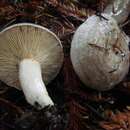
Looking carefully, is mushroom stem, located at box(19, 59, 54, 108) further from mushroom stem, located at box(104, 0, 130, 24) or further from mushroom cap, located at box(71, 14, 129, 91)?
mushroom stem, located at box(104, 0, 130, 24)

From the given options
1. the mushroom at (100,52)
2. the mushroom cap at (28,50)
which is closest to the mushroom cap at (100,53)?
the mushroom at (100,52)

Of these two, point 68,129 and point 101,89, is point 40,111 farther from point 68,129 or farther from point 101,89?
point 101,89

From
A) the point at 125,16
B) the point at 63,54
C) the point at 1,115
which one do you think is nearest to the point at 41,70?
the point at 63,54

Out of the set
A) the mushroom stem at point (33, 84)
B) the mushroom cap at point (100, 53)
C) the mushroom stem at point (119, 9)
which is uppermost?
the mushroom stem at point (119, 9)

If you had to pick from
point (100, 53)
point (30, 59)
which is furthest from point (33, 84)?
point (100, 53)

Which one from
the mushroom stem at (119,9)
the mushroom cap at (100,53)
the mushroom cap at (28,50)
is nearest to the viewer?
the mushroom cap at (100,53)

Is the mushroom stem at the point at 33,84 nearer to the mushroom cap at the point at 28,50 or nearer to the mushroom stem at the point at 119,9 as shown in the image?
the mushroom cap at the point at 28,50

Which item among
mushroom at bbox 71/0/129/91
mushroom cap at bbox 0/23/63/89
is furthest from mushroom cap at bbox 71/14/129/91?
mushroom cap at bbox 0/23/63/89

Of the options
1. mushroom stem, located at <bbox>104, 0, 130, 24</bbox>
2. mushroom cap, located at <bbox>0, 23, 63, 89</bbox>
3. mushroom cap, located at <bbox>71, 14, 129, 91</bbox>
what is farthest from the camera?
mushroom stem, located at <bbox>104, 0, 130, 24</bbox>
